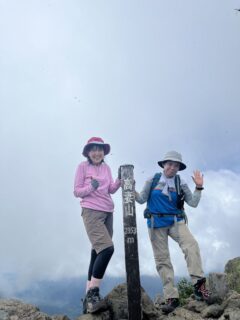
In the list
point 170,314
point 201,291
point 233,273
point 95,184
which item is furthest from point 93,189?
point 233,273

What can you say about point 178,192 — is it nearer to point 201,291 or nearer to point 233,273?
point 201,291

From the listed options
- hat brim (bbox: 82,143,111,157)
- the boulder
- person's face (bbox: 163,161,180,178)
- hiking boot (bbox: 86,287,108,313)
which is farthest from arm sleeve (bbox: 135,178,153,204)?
the boulder

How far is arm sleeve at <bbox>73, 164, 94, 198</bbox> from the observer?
9125 mm

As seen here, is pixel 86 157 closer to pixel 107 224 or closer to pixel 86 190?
pixel 86 190

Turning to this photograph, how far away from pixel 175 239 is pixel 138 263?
1712mm

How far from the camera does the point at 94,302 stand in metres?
8.39

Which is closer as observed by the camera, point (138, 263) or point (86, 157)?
point (138, 263)

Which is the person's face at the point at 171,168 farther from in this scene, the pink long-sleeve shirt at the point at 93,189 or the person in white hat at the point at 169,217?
the pink long-sleeve shirt at the point at 93,189

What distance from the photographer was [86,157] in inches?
396

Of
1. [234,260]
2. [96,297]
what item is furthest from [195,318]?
[234,260]

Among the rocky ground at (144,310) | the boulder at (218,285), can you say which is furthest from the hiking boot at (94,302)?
the boulder at (218,285)

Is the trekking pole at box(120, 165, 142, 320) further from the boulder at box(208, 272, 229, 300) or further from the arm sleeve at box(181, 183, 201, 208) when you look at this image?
the boulder at box(208, 272, 229, 300)

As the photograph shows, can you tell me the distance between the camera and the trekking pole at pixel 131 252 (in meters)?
7.89

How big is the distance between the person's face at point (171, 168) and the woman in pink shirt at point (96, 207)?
4.62 ft
